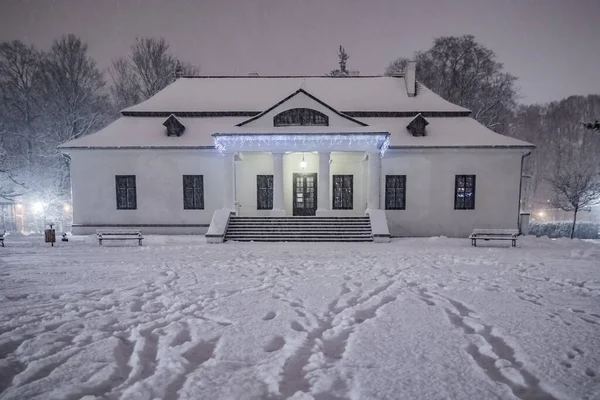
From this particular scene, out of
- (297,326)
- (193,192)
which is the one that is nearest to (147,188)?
(193,192)

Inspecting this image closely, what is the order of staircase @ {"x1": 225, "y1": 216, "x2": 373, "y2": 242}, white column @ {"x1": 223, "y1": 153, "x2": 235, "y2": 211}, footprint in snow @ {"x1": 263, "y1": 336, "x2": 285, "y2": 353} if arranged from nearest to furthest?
footprint in snow @ {"x1": 263, "y1": 336, "x2": 285, "y2": 353}, staircase @ {"x1": 225, "y1": 216, "x2": 373, "y2": 242}, white column @ {"x1": 223, "y1": 153, "x2": 235, "y2": 211}

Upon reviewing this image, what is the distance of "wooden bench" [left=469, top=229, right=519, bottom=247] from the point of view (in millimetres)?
12453

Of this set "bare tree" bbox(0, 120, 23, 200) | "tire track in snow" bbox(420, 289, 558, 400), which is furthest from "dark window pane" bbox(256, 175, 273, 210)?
"bare tree" bbox(0, 120, 23, 200)

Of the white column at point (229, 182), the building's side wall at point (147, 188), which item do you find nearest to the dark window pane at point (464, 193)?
the white column at point (229, 182)

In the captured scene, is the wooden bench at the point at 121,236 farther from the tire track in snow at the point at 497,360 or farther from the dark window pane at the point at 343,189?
the tire track in snow at the point at 497,360

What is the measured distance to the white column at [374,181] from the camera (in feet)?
52.2

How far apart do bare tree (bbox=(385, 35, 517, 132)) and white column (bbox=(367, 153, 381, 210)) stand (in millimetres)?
14479

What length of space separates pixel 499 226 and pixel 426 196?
4.23 metres

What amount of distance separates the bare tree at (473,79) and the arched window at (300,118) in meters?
16.1

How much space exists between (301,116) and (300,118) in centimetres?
12

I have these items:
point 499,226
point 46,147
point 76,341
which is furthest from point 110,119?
point 499,226

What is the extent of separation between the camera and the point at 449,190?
55.1 ft

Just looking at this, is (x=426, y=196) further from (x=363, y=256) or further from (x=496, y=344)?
(x=496, y=344)

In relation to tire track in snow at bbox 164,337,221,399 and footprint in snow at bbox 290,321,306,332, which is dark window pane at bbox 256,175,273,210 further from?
tire track in snow at bbox 164,337,221,399
